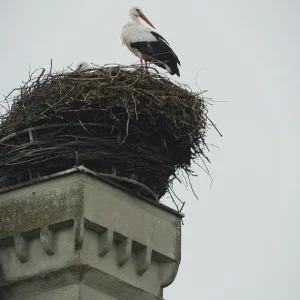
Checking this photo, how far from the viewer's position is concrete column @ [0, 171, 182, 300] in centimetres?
1340

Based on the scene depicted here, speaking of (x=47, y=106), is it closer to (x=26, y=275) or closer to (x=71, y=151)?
(x=71, y=151)

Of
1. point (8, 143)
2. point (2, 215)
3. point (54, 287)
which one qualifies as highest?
point (8, 143)

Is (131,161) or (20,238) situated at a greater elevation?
(131,161)

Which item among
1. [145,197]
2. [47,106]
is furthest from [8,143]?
[145,197]

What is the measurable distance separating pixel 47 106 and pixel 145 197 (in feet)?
4.87

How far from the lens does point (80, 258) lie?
43.7ft

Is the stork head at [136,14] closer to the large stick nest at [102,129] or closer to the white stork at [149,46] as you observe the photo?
the white stork at [149,46]

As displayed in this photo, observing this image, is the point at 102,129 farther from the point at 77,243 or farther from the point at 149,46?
the point at 149,46

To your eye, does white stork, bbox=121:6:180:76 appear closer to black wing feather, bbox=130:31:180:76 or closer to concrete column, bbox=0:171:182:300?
black wing feather, bbox=130:31:180:76

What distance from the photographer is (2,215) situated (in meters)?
14.0

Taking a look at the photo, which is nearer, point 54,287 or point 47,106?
point 54,287

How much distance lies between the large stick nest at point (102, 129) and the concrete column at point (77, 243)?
0.36 metres

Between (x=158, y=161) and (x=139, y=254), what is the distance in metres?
1.09

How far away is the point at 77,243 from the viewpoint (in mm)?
13375
